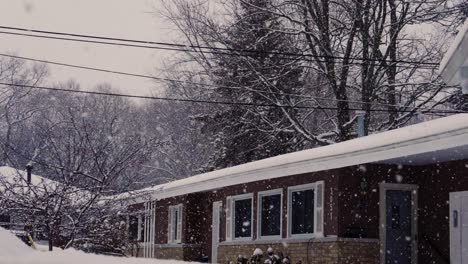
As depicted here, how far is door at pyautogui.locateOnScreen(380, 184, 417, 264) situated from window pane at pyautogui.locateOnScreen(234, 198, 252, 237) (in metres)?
4.85

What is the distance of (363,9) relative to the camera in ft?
91.4

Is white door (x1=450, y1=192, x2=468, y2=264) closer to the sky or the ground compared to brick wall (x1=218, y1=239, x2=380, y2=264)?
closer to the sky

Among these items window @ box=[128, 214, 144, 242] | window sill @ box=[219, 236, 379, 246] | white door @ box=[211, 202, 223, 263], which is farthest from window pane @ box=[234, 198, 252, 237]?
window @ box=[128, 214, 144, 242]

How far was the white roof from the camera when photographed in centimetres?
700

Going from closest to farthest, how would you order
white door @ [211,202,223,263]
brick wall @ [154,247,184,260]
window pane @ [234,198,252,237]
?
window pane @ [234,198,252,237] < white door @ [211,202,223,263] < brick wall @ [154,247,184,260]

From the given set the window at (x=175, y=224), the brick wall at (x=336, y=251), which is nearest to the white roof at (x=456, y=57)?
the brick wall at (x=336, y=251)

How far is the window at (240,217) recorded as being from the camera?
64.3 feet

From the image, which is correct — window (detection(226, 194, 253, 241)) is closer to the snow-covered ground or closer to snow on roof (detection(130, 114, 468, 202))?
snow on roof (detection(130, 114, 468, 202))

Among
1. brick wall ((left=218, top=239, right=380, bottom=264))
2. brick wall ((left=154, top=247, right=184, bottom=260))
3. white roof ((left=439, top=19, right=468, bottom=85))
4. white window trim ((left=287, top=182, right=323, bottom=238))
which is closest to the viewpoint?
white roof ((left=439, top=19, right=468, bottom=85))

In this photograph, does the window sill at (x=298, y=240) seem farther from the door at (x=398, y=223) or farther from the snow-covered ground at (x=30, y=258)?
the snow-covered ground at (x=30, y=258)

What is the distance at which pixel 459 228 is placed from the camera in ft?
46.4

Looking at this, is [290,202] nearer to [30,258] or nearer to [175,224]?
[175,224]

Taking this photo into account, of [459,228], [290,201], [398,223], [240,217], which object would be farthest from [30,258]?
[240,217]

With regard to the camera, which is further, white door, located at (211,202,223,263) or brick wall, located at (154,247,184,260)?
brick wall, located at (154,247,184,260)
